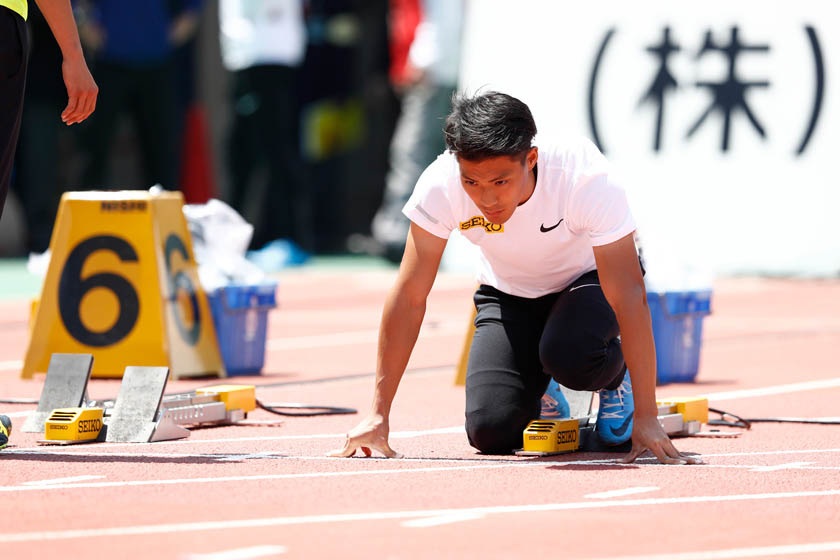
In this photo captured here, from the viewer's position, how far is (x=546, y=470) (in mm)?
4941

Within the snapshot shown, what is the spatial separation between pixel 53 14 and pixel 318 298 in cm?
823

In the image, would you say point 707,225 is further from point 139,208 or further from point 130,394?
point 130,394

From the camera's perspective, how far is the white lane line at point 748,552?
3.58 meters

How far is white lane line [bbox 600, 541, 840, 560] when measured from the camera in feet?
11.7

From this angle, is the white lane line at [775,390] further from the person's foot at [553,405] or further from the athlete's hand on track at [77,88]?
the athlete's hand on track at [77,88]

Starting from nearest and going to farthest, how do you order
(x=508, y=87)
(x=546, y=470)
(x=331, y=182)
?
(x=546, y=470)
(x=508, y=87)
(x=331, y=182)

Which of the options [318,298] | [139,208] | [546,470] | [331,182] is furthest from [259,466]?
[331,182]

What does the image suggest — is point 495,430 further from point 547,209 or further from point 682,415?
point 682,415

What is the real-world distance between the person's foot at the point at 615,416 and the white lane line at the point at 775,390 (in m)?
1.64

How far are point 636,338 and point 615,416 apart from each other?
0.53 meters

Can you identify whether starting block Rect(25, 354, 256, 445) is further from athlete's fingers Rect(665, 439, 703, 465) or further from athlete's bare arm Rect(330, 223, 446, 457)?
athlete's fingers Rect(665, 439, 703, 465)

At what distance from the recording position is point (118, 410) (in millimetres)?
5680

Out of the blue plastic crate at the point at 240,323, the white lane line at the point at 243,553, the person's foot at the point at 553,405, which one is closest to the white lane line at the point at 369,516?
the white lane line at the point at 243,553

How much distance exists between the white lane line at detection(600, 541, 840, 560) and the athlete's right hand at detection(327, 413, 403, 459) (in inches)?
64.7
